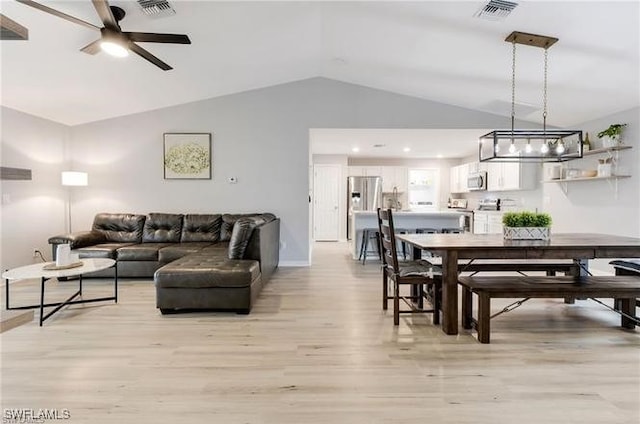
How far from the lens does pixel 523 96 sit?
4.72 metres

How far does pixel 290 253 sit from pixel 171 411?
3839 mm

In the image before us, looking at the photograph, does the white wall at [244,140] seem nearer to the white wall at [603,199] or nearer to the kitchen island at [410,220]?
the kitchen island at [410,220]

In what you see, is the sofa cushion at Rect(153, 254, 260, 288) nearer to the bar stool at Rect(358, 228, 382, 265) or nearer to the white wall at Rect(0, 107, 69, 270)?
the white wall at Rect(0, 107, 69, 270)

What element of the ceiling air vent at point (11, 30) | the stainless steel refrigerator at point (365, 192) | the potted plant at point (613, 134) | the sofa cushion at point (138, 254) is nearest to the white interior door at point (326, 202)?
the stainless steel refrigerator at point (365, 192)

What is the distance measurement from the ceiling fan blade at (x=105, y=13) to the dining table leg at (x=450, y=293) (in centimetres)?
322

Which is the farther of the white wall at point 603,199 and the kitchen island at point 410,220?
the kitchen island at point 410,220

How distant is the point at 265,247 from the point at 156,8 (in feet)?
8.72

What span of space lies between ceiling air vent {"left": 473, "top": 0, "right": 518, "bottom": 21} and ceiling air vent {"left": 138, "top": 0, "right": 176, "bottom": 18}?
2.83 meters

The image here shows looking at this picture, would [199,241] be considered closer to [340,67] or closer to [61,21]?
[61,21]

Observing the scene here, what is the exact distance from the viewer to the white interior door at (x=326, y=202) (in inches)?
352

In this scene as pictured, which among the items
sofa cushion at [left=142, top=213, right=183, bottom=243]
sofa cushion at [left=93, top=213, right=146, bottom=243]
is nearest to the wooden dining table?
sofa cushion at [left=142, top=213, right=183, bottom=243]

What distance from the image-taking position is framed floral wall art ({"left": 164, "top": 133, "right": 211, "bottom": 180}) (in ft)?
18.0

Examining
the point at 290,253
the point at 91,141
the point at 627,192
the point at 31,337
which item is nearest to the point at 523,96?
the point at 627,192

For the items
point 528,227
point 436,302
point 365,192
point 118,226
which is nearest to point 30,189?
point 118,226
